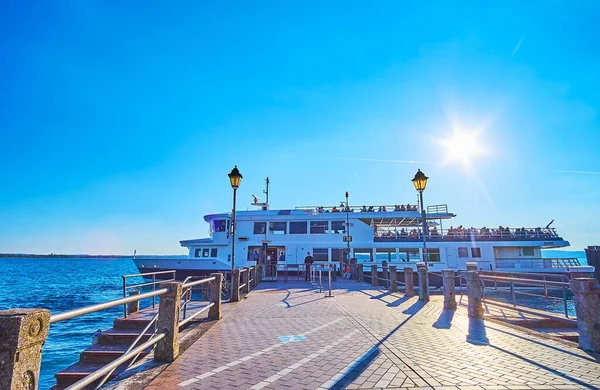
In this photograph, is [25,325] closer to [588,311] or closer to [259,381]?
[259,381]


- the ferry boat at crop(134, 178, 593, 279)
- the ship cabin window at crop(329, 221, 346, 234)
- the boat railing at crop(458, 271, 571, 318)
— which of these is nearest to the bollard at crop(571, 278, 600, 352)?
the boat railing at crop(458, 271, 571, 318)

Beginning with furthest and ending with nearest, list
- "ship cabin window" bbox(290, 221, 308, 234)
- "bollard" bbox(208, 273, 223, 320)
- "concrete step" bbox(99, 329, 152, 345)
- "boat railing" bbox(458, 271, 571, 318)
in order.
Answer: "ship cabin window" bbox(290, 221, 308, 234) < "bollard" bbox(208, 273, 223, 320) < "concrete step" bbox(99, 329, 152, 345) < "boat railing" bbox(458, 271, 571, 318)

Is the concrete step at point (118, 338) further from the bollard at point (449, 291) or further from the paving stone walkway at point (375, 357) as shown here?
the bollard at point (449, 291)

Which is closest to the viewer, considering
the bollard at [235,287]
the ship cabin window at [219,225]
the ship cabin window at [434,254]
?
the bollard at [235,287]

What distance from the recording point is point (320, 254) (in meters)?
29.1

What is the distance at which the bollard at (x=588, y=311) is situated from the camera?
541cm

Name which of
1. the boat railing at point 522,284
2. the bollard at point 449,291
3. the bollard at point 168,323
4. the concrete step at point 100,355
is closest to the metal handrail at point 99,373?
the bollard at point 168,323

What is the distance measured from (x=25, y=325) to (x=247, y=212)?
28894 millimetres

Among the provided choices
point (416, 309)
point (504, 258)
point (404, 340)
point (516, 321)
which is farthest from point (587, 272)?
point (404, 340)

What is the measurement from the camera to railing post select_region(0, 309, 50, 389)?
2.15m

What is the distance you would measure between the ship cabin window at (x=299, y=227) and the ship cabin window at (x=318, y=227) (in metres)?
0.57

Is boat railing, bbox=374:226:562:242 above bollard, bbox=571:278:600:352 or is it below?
above

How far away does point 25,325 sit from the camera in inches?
88.4

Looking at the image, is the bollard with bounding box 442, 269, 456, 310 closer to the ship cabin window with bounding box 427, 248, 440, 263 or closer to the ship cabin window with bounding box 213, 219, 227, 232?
the ship cabin window with bounding box 427, 248, 440, 263
